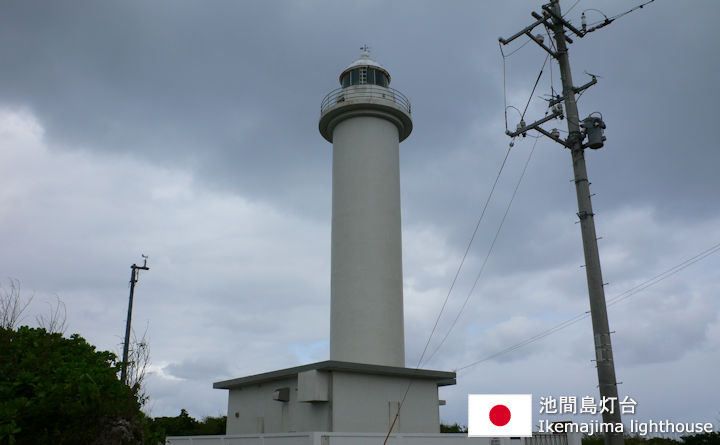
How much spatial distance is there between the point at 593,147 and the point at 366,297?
9.96 meters

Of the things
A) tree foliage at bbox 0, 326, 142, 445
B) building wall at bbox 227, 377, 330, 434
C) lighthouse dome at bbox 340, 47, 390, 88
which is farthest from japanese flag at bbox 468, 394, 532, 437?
lighthouse dome at bbox 340, 47, 390, 88

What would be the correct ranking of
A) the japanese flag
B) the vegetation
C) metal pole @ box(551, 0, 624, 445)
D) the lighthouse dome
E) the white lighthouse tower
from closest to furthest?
1. metal pole @ box(551, 0, 624, 445)
2. the japanese flag
3. the white lighthouse tower
4. the lighthouse dome
5. the vegetation

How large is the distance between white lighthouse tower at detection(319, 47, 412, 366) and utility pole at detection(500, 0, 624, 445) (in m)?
8.10

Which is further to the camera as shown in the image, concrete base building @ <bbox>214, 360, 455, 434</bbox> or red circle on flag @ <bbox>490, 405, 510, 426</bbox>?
concrete base building @ <bbox>214, 360, 455, 434</bbox>

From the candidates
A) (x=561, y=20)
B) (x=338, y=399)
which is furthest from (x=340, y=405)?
(x=561, y=20)

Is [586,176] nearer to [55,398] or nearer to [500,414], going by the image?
[500,414]

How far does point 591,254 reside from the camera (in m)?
11.3

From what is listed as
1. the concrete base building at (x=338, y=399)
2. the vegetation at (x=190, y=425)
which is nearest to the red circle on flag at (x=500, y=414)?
the concrete base building at (x=338, y=399)

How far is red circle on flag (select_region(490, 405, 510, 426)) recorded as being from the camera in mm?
13461

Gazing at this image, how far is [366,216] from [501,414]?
9.18 m

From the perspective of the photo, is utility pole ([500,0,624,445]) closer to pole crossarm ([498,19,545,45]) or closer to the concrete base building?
pole crossarm ([498,19,545,45])

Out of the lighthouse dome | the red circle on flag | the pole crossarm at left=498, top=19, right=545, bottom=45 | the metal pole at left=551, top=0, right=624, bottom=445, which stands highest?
the lighthouse dome

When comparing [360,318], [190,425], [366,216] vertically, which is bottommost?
[190,425]

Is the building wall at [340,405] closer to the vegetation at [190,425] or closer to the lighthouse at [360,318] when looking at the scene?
the lighthouse at [360,318]
